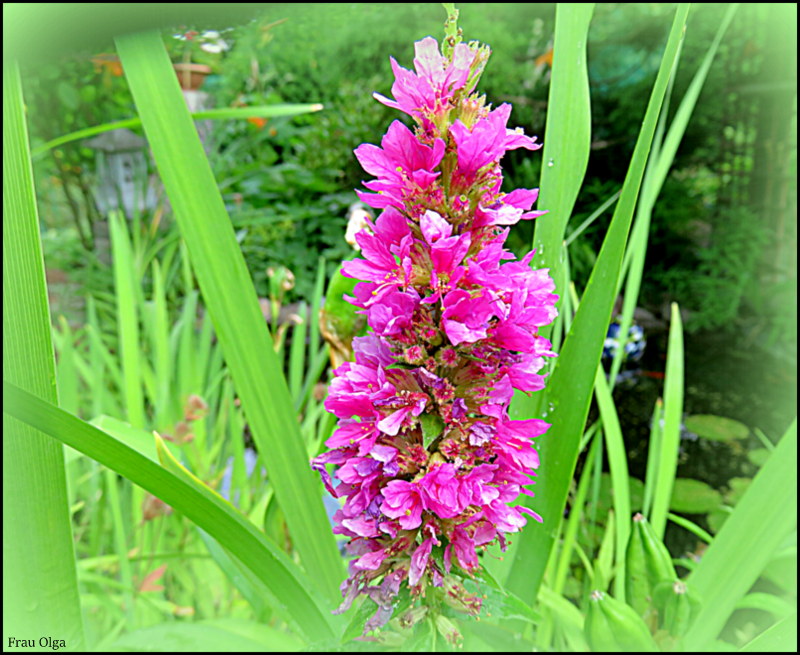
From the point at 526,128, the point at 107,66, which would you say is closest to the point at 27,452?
the point at 526,128

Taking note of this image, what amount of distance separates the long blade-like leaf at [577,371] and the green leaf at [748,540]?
20cm

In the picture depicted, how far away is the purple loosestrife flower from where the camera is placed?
0.29m

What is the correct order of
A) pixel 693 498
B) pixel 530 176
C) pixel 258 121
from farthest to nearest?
pixel 258 121 → pixel 530 176 → pixel 693 498

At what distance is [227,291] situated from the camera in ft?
1.46

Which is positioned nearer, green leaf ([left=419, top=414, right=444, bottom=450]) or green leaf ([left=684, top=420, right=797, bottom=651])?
green leaf ([left=419, top=414, right=444, bottom=450])

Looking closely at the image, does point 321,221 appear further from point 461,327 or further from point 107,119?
point 461,327

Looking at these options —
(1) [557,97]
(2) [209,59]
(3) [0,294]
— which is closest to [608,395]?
(1) [557,97]

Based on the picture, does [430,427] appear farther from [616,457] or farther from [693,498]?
[693,498]

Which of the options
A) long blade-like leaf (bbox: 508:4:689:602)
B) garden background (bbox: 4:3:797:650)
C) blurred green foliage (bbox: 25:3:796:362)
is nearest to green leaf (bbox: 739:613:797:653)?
long blade-like leaf (bbox: 508:4:689:602)

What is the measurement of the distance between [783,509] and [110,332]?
5.40 feet

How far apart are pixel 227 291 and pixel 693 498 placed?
1.09m

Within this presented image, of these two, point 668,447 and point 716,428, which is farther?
point 716,428

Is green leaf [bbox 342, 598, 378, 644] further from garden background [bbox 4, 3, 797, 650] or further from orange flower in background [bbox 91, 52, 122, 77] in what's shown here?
orange flower in background [bbox 91, 52, 122, 77]

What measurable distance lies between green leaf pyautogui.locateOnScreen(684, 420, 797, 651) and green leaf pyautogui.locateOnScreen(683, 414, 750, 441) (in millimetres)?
902
